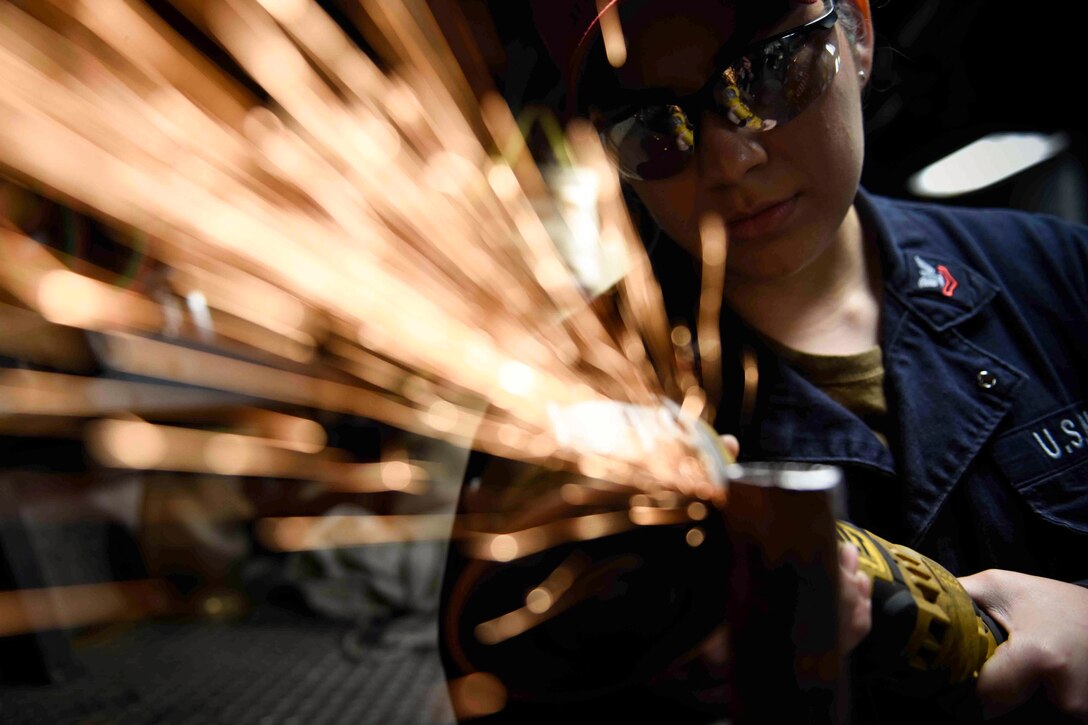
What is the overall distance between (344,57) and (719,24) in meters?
0.41

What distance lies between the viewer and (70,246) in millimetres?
790

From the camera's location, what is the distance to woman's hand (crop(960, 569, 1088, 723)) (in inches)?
16.4

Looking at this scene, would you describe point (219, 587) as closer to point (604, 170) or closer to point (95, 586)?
point (95, 586)

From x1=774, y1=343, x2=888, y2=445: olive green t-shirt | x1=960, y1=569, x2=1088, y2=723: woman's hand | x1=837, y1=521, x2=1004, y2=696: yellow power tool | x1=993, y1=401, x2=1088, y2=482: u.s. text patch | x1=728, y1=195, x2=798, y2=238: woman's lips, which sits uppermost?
x1=728, y1=195, x2=798, y2=238: woman's lips

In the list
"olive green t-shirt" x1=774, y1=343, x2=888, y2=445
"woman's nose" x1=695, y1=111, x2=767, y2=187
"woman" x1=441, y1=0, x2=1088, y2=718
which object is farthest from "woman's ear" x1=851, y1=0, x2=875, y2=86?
"olive green t-shirt" x1=774, y1=343, x2=888, y2=445

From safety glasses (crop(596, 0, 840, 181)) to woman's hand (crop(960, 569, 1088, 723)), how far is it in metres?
0.44

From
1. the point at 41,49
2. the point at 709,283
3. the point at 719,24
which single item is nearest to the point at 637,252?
the point at 709,283

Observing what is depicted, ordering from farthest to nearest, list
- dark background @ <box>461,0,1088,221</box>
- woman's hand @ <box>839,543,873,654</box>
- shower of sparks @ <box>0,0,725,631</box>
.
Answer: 1. dark background @ <box>461,0,1088,221</box>
2. shower of sparks @ <box>0,0,725,631</box>
3. woman's hand @ <box>839,543,873,654</box>

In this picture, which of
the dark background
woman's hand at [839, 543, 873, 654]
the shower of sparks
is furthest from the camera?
the dark background

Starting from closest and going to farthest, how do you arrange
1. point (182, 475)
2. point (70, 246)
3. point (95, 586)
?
point (70, 246) → point (95, 586) → point (182, 475)

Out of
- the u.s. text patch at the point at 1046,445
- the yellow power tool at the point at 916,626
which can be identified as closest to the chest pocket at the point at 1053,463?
the u.s. text patch at the point at 1046,445

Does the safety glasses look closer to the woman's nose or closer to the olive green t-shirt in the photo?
the woman's nose

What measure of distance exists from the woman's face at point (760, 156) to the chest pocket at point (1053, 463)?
24 cm

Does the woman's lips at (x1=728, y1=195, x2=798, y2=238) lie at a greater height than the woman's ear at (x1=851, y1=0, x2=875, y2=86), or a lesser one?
lesser
